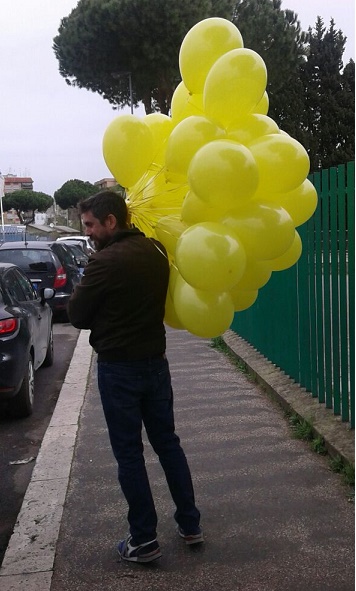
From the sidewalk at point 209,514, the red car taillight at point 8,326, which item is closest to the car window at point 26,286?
the red car taillight at point 8,326

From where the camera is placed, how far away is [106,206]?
3107 millimetres

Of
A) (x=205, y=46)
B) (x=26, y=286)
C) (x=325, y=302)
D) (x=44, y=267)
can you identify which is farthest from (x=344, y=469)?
(x=44, y=267)

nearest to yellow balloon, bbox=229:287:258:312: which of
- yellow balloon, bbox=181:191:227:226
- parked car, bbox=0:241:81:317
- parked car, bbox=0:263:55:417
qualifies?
yellow balloon, bbox=181:191:227:226

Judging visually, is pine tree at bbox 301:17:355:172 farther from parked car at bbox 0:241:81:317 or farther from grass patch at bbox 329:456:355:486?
grass patch at bbox 329:456:355:486

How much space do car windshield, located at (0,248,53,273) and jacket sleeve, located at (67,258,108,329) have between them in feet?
31.5

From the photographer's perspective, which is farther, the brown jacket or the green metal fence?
the green metal fence

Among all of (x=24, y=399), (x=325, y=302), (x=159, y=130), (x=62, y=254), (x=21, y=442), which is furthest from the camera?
(x=62, y=254)

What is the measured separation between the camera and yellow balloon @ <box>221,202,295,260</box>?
270cm

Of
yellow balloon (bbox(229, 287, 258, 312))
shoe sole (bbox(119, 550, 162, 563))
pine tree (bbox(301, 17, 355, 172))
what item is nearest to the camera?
yellow balloon (bbox(229, 287, 258, 312))

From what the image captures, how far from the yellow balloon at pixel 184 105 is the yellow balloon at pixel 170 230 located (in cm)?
52

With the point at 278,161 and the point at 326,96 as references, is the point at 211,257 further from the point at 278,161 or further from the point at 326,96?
the point at 326,96

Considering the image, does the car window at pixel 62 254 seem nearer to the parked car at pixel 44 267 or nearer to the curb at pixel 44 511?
the parked car at pixel 44 267

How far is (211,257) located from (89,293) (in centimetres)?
72

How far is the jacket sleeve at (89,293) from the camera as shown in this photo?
3.02 metres
